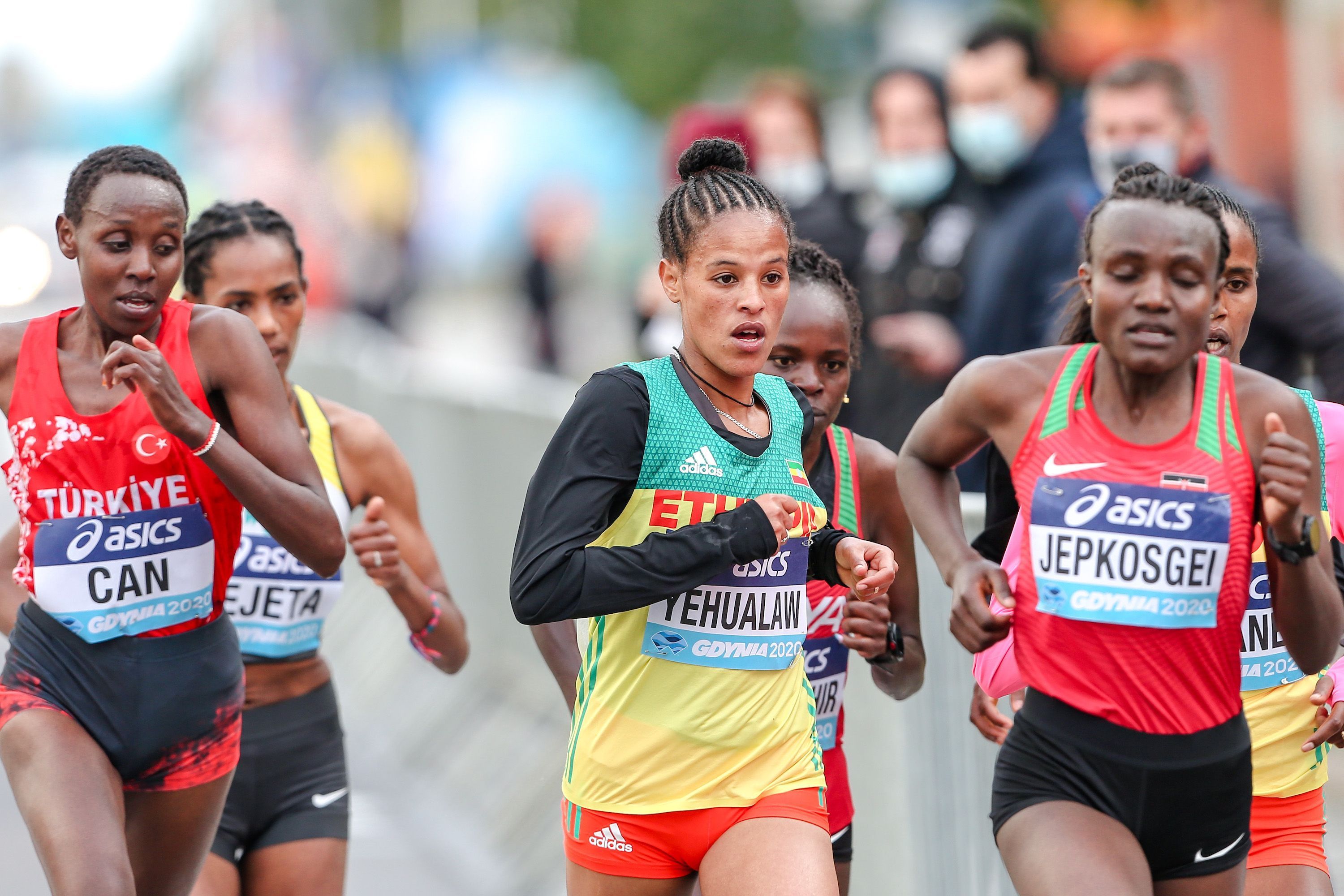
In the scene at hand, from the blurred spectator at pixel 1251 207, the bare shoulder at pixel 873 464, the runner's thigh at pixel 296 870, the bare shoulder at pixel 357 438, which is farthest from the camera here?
the blurred spectator at pixel 1251 207

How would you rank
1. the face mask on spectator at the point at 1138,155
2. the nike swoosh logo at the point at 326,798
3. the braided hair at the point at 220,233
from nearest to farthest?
the nike swoosh logo at the point at 326,798 < the braided hair at the point at 220,233 < the face mask on spectator at the point at 1138,155

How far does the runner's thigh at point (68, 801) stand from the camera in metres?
4.00

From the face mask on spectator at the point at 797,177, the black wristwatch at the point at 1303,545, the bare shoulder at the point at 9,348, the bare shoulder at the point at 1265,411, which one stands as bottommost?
the black wristwatch at the point at 1303,545

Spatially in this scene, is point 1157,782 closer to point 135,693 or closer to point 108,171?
point 135,693

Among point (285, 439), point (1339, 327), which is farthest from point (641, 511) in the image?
point (1339, 327)

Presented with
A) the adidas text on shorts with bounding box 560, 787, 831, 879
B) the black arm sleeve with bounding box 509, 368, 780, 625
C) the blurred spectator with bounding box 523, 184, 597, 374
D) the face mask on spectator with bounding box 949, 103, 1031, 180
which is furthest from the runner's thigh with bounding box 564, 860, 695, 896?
the blurred spectator with bounding box 523, 184, 597, 374

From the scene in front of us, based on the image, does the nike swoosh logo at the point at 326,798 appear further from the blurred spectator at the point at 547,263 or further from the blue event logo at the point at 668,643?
the blurred spectator at the point at 547,263

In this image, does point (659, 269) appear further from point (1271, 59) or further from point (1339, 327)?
point (1271, 59)

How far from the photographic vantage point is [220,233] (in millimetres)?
5625

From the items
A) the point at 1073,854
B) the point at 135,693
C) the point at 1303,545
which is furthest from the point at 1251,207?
the point at 135,693

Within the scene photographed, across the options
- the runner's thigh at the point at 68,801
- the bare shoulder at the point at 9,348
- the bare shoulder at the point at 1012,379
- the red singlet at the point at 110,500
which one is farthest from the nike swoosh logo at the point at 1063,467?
the bare shoulder at the point at 9,348

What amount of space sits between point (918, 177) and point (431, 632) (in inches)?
159

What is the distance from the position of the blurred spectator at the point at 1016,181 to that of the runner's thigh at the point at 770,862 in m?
3.57

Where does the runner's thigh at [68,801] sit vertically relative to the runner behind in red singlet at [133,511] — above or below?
below
